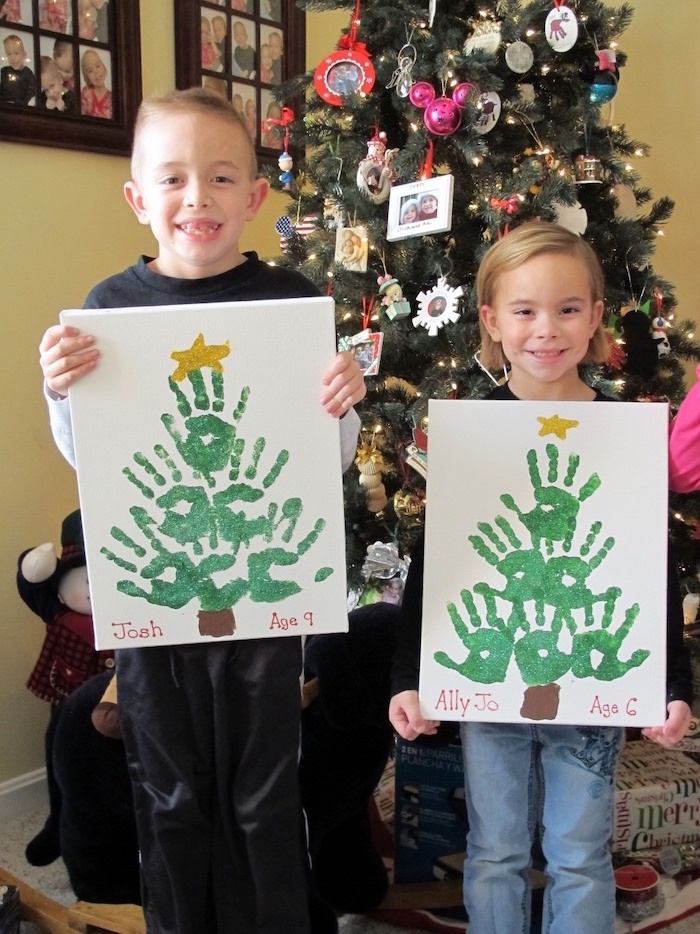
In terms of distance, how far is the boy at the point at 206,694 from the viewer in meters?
1.00

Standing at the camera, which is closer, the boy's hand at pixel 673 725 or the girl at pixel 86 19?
the boy's hand at pixel 673 725

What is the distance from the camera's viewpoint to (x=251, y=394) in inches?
37.9

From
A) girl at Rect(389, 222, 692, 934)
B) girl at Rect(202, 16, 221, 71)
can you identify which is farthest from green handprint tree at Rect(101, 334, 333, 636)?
girl at Rect(202, 16, 221, 71)

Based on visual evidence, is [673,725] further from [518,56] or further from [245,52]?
[245,52]

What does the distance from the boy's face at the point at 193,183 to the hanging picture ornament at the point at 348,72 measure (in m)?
0.71

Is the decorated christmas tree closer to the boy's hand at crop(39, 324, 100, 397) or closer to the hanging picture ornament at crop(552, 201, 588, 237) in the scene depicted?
the hanging picture ornament at crop(552, 201, 588, 237)

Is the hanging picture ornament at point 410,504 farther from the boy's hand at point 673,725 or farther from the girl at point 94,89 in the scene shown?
the girl at point 94,89

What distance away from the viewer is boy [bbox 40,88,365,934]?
A: 1.00 meters

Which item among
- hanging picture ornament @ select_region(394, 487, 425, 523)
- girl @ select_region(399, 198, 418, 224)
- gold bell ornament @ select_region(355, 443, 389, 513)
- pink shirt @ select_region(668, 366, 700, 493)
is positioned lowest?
hanging picture ornament @ select_region(394, 487, 425, 523)

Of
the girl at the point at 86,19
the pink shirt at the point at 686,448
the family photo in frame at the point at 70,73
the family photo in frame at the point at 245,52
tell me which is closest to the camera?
the pink shirt at the point at 686,448

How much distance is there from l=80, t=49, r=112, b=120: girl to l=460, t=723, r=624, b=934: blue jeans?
1.47 meters

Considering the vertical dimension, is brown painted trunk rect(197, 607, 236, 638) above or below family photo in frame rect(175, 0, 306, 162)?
below

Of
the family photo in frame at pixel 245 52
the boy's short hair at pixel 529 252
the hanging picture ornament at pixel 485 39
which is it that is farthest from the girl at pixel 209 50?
the boy's short hair at pixel 529 252

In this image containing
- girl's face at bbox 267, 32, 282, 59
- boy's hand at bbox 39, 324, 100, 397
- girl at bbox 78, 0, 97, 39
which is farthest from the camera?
girl's face at bbox 267, 32, 282, 59
